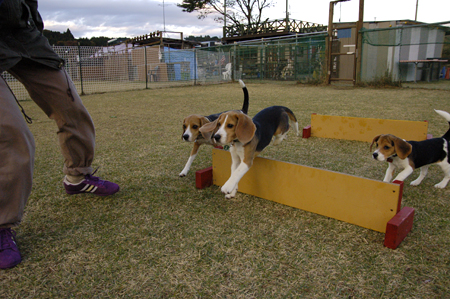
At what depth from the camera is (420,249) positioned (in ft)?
5.69

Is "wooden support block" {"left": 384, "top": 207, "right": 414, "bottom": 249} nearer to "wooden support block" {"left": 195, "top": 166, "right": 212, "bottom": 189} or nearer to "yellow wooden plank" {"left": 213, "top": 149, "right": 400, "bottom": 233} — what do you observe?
"yellow wooden plank" {"left": 213, "top": 149, "right": 400, "bottom": 233}

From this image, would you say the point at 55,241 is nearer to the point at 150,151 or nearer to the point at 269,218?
the point at 269,218

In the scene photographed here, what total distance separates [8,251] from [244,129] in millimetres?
1578

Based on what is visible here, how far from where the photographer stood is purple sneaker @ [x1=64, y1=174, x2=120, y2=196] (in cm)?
240

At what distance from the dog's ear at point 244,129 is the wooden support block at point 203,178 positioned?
0.64 m

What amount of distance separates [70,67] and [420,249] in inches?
490

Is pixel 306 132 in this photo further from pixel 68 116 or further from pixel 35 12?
pixel 35 12

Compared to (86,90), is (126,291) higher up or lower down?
lower down

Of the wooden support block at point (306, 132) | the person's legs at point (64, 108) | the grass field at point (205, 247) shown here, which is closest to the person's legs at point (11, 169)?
the grass field at point (205, 247)

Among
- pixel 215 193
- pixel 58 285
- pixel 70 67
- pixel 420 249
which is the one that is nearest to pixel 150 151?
pixel 215 193

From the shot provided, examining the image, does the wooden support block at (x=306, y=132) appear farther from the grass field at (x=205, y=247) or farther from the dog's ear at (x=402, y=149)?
the dog's ear at (x=402, y=149)

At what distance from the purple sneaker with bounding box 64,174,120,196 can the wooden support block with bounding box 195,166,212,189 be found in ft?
2.31

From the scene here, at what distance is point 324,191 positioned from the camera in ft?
6.88

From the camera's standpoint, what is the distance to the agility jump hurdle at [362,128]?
11.6 ft
